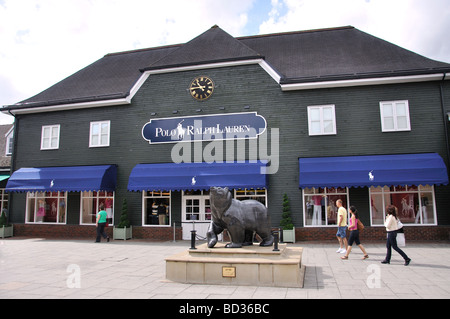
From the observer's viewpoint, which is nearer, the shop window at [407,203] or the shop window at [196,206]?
the shop window at [407,203]

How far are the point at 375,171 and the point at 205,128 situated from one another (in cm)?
811

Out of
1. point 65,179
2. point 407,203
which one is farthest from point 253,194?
point 65,179

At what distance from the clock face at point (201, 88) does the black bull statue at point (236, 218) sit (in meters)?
9.94

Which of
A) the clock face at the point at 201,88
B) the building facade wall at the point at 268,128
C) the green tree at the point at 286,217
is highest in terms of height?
the clock face at the point at 201,88

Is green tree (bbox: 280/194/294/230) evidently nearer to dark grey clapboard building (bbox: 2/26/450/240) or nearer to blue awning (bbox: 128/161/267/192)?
dark grey clapboard building (bbox: 2/26/450/240)

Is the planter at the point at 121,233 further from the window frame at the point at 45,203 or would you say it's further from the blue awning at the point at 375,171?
the blue awning at the point at 375,171

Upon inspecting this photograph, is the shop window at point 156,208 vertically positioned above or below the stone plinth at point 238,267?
above

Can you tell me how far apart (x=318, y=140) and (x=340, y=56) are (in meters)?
5.18

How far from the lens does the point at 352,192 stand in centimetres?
1553

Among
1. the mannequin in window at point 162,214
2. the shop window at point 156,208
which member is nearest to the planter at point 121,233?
the shop window at point 156,208

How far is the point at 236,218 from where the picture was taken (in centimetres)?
837

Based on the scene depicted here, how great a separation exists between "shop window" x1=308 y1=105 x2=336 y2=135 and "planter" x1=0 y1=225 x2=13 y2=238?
667 inches

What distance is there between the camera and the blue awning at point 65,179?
1699 cm

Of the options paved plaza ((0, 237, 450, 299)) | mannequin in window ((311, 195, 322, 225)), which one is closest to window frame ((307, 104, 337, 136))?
mannequin in window ((311, 195, 322, 225))
